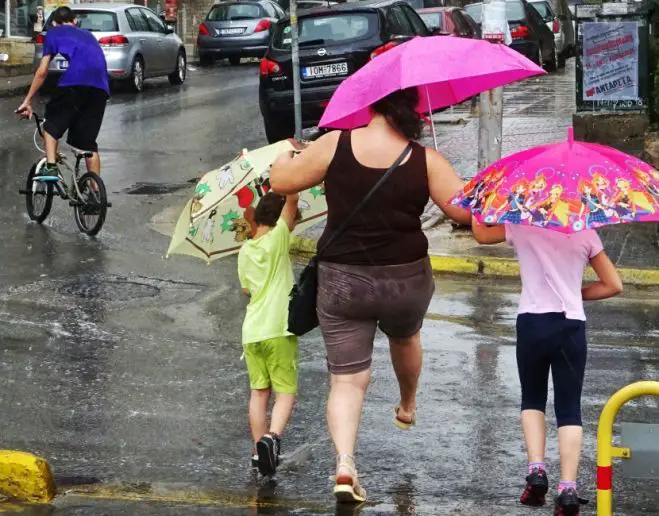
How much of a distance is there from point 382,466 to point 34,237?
6862 millimetres

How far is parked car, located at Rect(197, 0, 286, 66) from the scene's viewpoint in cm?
3391

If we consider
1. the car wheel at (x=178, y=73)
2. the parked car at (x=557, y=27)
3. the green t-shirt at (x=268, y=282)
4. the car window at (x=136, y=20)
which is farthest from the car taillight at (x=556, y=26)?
the green t-shirt at (x=268, y=282)

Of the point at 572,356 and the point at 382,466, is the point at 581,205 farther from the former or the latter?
the point at 382,466

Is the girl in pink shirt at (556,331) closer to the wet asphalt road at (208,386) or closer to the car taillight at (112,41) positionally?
the wet asphalt road at (208,386)

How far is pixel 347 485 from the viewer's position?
5.78 meters

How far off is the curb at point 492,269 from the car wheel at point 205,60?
931 inches

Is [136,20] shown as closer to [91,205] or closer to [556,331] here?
[91,205]

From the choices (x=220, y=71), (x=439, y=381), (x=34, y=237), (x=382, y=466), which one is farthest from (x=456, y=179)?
(x=220, y=71)

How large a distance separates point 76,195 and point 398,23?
25.7 feet

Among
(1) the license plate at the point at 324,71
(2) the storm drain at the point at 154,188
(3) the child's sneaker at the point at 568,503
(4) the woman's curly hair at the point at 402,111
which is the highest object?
(4) the woman's curly hair at the point at 402,111

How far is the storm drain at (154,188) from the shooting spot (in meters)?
15.5

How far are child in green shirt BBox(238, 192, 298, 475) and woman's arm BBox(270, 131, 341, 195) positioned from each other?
2.01 ft

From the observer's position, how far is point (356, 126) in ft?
20.9

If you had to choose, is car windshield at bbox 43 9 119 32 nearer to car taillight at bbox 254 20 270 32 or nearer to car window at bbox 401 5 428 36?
car window at bbox 401 5 428 36
